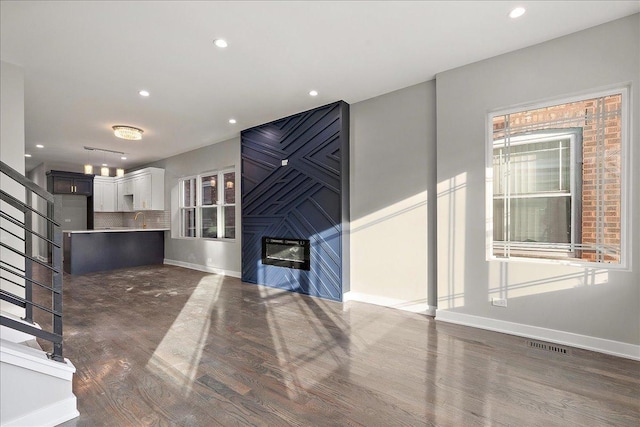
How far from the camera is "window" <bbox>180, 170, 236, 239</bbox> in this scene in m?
6.22

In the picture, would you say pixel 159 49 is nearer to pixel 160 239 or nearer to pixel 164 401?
pixel 164 401

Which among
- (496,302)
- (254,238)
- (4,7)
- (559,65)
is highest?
(4,7)

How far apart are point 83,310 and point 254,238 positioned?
2556 millimetres

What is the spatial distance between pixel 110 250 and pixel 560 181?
26.9ft

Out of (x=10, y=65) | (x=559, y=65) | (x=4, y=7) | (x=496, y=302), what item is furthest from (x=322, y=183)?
(x=10, y=65)

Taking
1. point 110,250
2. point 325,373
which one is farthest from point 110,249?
point 325,373

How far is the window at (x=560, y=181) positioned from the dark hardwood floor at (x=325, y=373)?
38.6 inches

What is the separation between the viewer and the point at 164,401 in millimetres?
1873

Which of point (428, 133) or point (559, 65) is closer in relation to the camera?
point (559, 65)

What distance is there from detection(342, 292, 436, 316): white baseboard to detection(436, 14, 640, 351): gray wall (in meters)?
0.26

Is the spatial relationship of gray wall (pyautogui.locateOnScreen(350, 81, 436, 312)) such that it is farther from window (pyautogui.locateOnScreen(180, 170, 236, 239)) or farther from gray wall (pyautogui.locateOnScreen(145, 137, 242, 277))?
window (pyautogui.locateOnScreen(180, 170, 236, 239))

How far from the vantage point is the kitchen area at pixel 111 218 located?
20.8 feet

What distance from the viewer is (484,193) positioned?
3.10 m

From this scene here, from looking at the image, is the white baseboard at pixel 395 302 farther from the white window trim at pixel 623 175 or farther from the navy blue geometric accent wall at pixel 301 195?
the white window trim at pixel 623 175
